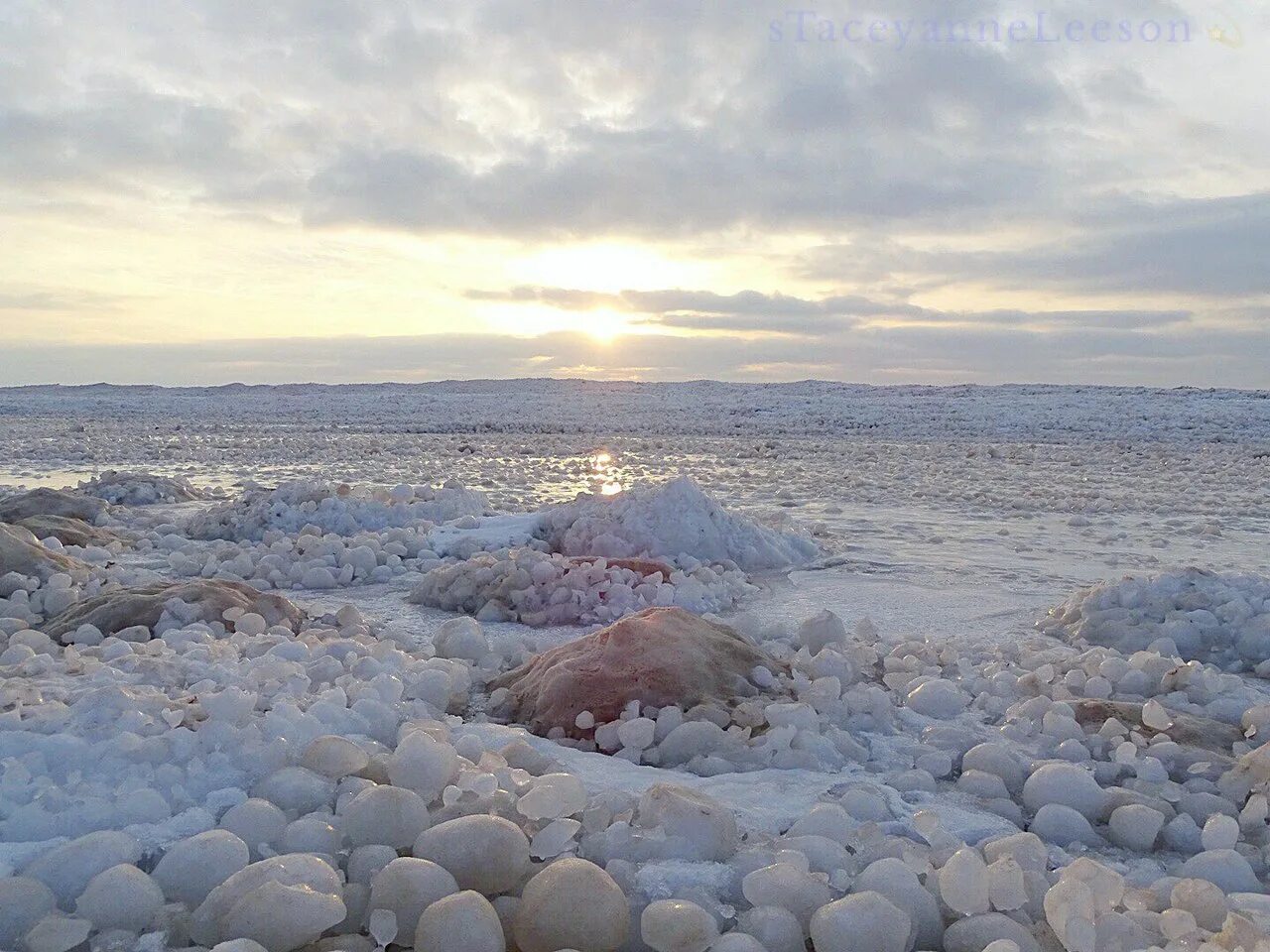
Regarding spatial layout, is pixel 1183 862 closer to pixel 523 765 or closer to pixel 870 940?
pixel 870 940

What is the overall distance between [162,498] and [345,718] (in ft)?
18.6

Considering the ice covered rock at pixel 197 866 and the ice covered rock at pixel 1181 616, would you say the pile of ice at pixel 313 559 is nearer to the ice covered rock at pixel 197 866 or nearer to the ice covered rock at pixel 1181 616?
the ice covered rock at pixel 1181 616

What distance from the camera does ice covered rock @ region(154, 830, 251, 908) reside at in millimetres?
1307

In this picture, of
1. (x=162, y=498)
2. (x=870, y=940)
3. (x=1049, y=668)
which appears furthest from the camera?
(x=162, y=498)

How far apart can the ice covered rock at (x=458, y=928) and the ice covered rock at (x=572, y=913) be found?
4cm

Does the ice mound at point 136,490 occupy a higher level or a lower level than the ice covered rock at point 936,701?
higher

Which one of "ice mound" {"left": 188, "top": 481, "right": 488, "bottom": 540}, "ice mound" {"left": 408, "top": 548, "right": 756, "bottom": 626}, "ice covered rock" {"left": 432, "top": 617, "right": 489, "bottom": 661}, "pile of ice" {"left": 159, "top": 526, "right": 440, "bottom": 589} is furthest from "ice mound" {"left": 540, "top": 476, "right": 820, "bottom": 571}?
"ice covered rock" {"left": 432, "top": 617, "right": 489, "bottom": 661}

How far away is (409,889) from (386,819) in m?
0.18

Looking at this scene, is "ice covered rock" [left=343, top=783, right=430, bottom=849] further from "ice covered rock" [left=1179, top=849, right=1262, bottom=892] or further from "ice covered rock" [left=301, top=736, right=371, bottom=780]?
"ice covered rock" [left=1179, top=849, right=1262, bottom=892]

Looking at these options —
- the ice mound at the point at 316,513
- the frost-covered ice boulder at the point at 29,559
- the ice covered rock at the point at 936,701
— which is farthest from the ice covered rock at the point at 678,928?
the ice mound at the point at 316,513

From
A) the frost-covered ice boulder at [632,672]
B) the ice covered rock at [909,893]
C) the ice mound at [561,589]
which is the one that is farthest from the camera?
the ice mound at [561,589]

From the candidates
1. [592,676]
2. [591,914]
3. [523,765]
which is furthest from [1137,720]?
[591,914]

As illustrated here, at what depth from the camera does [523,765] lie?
1800 millimetres

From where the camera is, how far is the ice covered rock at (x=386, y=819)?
55.0 inches
